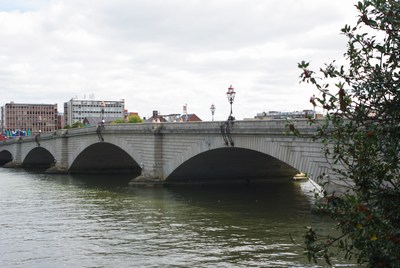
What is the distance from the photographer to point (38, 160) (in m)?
83.1

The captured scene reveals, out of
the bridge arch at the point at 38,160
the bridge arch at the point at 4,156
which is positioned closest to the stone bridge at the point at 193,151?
the bridge arch at the point at 38,160

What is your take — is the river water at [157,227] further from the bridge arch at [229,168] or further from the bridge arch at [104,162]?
the bridge arch at [104,162]

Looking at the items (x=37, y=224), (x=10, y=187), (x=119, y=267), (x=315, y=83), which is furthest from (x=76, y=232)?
(x=10, y=187)

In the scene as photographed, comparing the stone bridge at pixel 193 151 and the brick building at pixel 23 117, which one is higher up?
the brick building at pixel 23 117

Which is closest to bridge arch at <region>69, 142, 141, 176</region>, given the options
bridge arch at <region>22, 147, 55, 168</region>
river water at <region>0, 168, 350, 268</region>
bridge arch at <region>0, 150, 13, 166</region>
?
river water at <region>0, 168, 350, 268</region>

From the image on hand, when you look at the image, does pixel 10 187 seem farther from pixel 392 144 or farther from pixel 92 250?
pixel 392 144

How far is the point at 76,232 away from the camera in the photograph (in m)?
23.5

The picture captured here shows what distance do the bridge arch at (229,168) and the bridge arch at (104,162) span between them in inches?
764

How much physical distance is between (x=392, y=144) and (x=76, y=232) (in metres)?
19.3

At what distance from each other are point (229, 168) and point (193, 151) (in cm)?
541

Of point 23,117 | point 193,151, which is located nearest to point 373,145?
point 193,151

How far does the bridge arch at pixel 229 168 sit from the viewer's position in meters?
38.2

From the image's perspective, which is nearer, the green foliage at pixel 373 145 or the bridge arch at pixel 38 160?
the green foliage at pixel 373 145

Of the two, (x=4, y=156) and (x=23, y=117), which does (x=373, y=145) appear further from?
(x=23, y=117)
